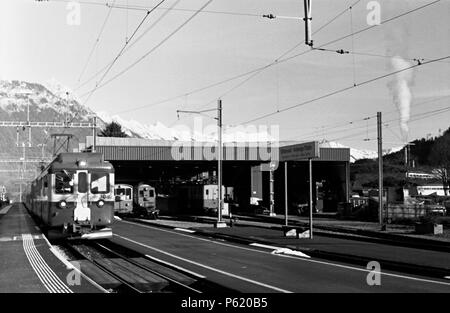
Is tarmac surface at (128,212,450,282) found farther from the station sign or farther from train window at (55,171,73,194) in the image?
train window at (55,171,73,194)

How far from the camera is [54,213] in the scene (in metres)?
19.3

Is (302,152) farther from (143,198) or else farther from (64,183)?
(143,198)

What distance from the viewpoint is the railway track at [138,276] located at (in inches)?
421

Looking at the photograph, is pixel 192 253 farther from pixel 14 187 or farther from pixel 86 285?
pixel 14 187

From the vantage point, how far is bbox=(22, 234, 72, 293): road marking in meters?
10.5

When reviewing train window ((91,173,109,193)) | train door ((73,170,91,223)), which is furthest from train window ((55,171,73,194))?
train window ((91,173,109,193))

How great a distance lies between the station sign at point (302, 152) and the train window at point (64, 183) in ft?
32.8

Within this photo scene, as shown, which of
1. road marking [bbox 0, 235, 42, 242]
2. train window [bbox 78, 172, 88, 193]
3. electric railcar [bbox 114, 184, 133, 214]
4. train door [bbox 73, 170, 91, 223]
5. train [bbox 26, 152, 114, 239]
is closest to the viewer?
train [bbox 26, 152, 114, 239]

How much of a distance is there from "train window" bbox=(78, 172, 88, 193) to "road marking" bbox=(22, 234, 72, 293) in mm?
2543

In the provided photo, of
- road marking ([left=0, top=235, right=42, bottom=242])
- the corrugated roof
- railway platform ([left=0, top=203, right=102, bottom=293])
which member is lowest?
road marking ([left=0, top=235, right=42, bottom=242])

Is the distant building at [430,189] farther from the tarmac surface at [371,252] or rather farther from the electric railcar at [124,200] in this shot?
the tarmac surface at [371,252]
